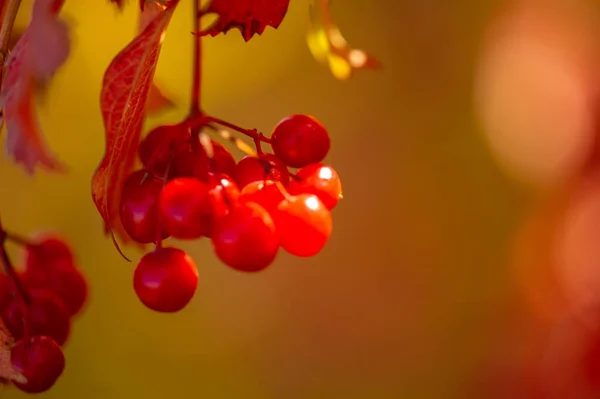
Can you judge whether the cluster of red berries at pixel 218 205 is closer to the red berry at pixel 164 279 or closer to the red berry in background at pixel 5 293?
the red berry at pixel 164 279

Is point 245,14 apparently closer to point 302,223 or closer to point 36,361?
point 302,223

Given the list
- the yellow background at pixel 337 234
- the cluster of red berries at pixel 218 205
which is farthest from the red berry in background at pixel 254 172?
the yellow background at pixel 337 234

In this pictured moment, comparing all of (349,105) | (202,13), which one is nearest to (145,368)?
(349,105)

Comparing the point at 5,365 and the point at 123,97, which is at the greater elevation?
the point at 123,97

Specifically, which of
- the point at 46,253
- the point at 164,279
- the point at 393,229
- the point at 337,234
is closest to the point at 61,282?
the point at 46,253

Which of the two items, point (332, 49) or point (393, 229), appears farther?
point (393, 229)

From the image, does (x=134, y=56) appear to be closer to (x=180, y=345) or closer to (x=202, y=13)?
→ (x=202, y=13)
